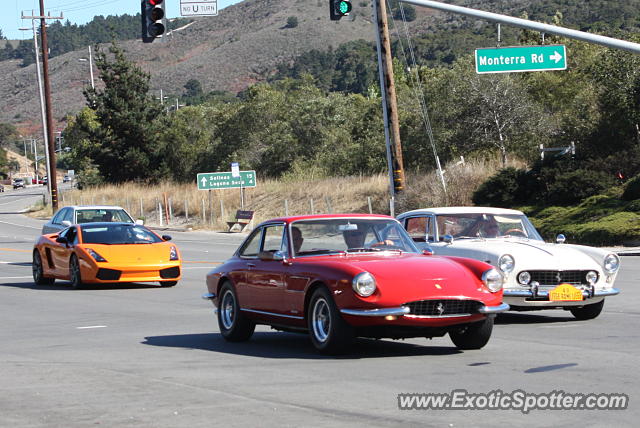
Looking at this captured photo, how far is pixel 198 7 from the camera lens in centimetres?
2569

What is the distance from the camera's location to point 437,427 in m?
6.90

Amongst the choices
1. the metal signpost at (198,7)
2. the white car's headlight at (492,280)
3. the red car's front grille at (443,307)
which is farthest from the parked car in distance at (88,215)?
the red car's front grille at (443,307)

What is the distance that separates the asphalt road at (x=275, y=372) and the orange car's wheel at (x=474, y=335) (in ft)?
0.40

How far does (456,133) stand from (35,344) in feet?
126

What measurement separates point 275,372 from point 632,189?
25.9m

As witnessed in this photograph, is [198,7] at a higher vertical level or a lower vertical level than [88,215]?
higher

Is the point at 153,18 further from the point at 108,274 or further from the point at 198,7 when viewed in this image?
the point at 108,274

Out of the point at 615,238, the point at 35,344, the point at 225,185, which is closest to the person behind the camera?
the point at 35,344

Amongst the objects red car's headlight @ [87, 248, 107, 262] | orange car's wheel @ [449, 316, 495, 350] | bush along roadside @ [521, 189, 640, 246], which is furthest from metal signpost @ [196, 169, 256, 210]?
orange car's wheel @ [449, 316, 495, 350]

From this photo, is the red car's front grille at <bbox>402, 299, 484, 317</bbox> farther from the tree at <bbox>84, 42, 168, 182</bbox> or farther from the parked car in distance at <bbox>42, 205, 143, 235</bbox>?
the tree at <bbox>84, 42, 168, 182</bbox>

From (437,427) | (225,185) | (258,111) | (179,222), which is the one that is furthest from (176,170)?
(437,427)

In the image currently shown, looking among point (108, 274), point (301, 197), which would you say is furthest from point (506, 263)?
point (301, 197)

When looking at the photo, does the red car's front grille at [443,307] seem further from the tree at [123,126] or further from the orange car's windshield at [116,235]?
the tree at [123,126]

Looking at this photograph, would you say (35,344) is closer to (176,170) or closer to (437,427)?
(437,427)
